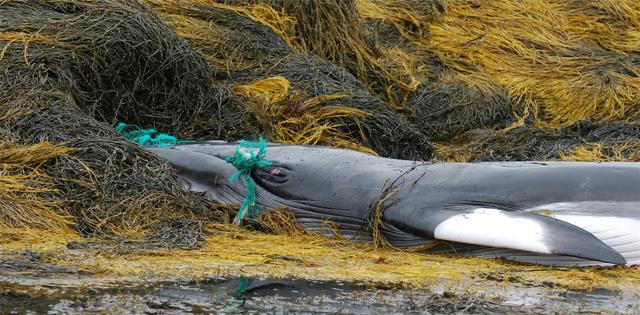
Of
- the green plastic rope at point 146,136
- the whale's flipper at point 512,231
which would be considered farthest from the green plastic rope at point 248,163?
the whale's flipper at point 512,231

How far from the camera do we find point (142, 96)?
859 cm

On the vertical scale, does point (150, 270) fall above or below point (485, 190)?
below

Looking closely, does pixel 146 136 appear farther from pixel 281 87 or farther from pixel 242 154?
pixel 281 87

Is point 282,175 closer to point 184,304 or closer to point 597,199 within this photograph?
point 597,199

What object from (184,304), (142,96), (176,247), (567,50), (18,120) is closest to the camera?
(184,304)

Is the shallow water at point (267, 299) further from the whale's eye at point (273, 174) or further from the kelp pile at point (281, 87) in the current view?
the whale's eye at point (273, 174)

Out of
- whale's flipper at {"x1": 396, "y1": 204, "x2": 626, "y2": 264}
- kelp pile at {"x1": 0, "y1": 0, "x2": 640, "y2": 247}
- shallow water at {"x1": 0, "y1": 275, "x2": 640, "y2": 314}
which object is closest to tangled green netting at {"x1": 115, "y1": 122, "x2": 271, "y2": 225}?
kelp pile at {"x1": 0, "y1": 0, "x2": 640, "y2": 247}

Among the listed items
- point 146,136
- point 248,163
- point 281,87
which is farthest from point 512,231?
point 281,87

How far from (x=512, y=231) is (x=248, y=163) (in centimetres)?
224

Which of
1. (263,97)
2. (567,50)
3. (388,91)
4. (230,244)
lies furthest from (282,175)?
(567,50)

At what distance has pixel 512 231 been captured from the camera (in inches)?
228

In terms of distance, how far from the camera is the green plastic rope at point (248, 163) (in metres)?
7.03

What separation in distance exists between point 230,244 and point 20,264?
4.84ft

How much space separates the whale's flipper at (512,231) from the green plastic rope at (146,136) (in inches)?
101
